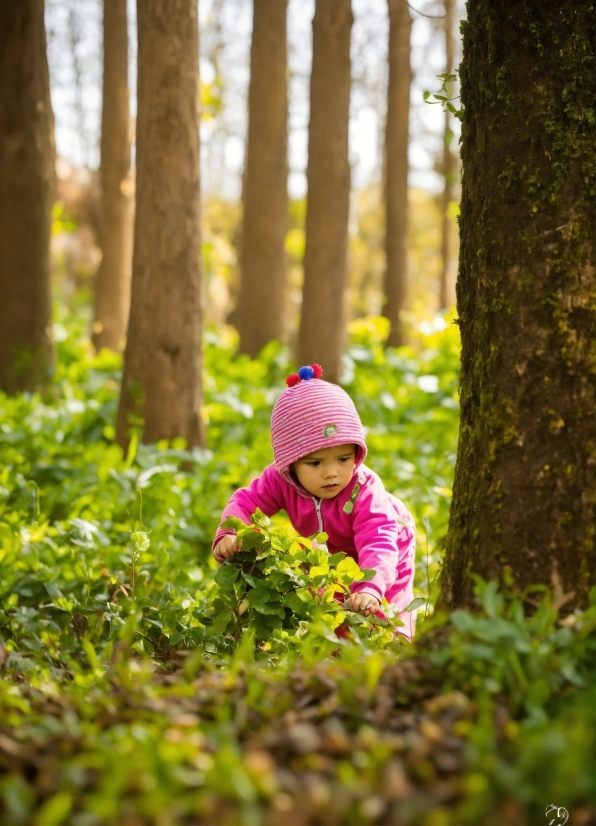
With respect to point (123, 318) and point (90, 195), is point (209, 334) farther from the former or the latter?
point (90, 195)

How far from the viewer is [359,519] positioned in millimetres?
3543

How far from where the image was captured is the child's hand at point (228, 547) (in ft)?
10.3

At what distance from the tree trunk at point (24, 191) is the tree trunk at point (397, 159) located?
20.2ft

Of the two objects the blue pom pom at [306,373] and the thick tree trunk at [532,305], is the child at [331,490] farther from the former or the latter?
the thick tree trunk at [532,305]

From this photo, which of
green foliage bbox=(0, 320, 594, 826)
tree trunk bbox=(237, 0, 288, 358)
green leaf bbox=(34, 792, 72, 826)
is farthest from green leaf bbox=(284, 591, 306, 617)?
tree trunk bbox=(237, 0, 288, 358)

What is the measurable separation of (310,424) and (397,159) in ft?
36.6

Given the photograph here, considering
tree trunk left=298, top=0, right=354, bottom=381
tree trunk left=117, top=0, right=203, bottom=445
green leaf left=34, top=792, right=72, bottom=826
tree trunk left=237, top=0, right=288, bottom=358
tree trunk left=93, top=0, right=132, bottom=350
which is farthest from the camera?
tree trunk left=93, top=0, right=132, bottom=350

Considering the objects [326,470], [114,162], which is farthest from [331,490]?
[114,162]

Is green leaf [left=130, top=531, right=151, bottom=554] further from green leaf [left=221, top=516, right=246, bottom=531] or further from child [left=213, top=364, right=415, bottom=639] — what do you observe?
green leaf [left=221, top=516, right=246, bottom=531]

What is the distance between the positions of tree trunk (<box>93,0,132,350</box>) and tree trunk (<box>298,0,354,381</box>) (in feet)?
10.4

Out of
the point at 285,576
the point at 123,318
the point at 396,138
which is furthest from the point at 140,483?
the point at 396,138

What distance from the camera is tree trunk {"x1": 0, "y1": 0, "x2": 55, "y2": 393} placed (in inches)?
330

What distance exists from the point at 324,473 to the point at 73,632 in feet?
4.26

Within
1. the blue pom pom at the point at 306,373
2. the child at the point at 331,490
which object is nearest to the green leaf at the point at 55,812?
the child at the point at 331,490
